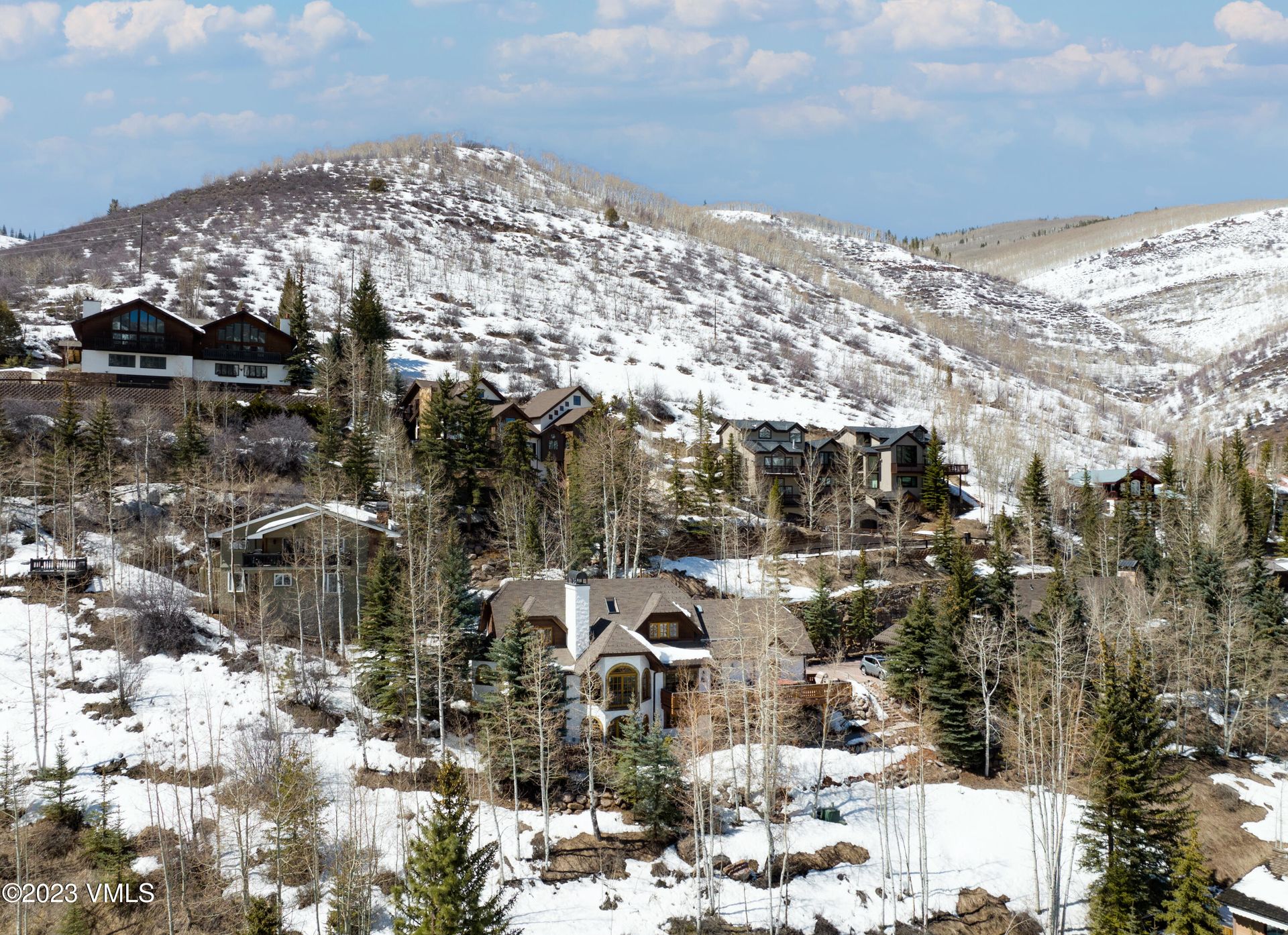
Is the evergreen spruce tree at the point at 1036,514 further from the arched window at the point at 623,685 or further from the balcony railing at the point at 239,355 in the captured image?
the balcony railing at the point at 239,355

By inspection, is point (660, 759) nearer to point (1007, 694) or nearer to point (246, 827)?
point (246, 827)

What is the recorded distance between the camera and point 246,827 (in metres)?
27.8

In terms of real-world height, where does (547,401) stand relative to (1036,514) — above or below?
above

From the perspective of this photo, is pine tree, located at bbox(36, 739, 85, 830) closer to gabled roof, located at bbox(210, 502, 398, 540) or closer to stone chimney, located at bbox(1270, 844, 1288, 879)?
gabled roof, located at bbox(210, 502, 398, 540)

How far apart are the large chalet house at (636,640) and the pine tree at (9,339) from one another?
5198 centimetres

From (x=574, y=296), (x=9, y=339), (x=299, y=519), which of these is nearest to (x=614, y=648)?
(x=299, y=519)

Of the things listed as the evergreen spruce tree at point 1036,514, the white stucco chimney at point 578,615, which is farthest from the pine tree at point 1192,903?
the evergreen spruce tree at point 1036,514

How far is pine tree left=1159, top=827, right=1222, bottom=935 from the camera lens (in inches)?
1051

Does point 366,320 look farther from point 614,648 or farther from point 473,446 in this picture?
point 614,648

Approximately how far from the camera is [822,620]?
51031 millimetres

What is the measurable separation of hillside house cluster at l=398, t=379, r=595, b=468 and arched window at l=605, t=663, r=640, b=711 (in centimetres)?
2885

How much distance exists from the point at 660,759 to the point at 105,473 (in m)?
34.3

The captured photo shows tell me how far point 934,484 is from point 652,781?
46.8m

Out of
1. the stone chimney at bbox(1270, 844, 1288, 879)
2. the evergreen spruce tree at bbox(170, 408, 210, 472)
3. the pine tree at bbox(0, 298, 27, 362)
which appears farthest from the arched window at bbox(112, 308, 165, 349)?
the stone chimney at bbox(1270, 844, 1288, 879)
